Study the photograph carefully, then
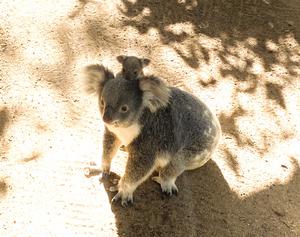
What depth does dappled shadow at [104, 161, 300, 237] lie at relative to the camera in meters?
3.72

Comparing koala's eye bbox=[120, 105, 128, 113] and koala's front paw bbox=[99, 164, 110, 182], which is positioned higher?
koala's eye bbox=[120, 105, 128, 113]

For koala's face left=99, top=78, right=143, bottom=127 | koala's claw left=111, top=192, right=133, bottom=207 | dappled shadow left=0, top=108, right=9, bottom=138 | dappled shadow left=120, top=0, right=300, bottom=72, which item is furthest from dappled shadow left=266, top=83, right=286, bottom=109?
dappled shadow left=0, top=108, right=9, bottom=138

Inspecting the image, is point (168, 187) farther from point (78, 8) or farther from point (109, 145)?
point (78, 8)

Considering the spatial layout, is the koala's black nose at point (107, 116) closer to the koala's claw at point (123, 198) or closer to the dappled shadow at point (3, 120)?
the koala's claw at point (123, 198)

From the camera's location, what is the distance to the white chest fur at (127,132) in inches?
136

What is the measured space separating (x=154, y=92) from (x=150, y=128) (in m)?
0.40

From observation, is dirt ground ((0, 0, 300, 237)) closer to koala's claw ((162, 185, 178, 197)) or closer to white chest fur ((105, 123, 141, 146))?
koala's claw ((162, 185, 178, 197))

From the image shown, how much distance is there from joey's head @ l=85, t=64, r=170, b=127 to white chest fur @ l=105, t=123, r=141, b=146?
67mm

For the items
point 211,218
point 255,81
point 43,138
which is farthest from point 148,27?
point 211,218

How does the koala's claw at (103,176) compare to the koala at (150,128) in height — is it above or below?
below

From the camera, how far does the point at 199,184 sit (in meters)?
4.18

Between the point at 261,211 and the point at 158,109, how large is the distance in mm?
1417

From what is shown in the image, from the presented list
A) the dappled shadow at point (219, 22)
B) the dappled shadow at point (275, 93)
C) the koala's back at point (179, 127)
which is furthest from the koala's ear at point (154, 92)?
the dappled shadow at point (275, 93)

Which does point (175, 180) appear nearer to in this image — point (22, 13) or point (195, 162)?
point (195, 162)
